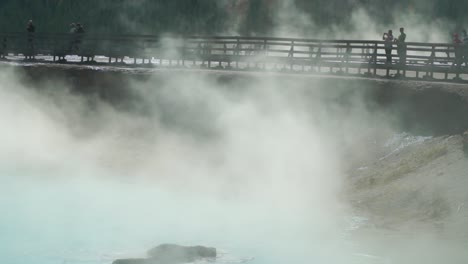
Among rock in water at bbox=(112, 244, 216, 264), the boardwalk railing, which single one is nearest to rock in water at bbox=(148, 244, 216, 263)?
rock in water at bbox=(112, 244, 216, 264)

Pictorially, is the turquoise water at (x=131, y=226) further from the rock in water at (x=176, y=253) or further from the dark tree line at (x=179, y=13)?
the dark tree line at (x=179, y=13)

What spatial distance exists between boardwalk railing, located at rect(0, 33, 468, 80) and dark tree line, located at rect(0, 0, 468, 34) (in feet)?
45.4

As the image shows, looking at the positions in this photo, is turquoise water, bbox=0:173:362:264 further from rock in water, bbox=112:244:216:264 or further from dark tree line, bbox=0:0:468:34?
dark tree line, bbox=0:0:468:34

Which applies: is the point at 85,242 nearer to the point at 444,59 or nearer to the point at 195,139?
the point at 195,139

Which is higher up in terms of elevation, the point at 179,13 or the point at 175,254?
the point at 179,13

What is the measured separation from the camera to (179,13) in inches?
2154

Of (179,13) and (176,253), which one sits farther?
(179,13)

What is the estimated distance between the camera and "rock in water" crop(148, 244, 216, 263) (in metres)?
16.5

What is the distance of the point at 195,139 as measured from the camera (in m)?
28.3

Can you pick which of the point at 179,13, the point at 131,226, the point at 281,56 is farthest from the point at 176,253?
the point at 179,13

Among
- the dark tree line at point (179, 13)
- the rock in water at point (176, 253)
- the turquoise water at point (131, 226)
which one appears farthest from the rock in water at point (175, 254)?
the dark tree line at point (179, 13)

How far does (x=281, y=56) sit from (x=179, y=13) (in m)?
22.8

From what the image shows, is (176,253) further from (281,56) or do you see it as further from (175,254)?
(281,56)

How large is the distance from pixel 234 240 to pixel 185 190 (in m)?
6.06
